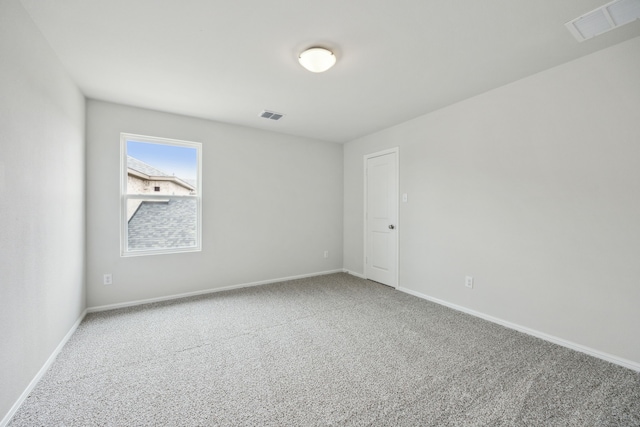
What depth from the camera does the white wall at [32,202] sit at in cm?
155

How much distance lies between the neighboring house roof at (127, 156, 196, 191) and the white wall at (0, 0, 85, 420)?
2.46 feet

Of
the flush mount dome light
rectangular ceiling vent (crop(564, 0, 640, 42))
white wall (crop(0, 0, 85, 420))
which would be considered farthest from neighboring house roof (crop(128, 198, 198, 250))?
rectangular ceiling vent (crop(564, 0, 640, 42))

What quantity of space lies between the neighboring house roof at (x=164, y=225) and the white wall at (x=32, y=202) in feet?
2.61

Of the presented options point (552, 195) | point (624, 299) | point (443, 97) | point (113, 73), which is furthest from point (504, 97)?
point (113, 73)

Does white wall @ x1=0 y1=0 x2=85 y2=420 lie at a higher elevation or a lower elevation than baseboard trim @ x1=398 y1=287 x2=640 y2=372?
higher

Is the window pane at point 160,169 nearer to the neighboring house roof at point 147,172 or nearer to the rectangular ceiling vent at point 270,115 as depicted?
the neighboring house roof at point 147,172

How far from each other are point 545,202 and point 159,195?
4.37m

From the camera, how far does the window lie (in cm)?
340

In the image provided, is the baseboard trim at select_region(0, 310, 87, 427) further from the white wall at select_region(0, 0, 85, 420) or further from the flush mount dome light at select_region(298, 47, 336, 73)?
the flush mount dome light at select_region(298, 47, 336, 73)

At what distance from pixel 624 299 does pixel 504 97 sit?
2.06 meters

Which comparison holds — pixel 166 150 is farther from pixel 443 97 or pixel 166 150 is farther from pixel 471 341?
pixel 471 341

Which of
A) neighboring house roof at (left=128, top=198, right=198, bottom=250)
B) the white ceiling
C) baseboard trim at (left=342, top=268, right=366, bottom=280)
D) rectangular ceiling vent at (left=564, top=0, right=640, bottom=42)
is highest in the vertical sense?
the white ceiling

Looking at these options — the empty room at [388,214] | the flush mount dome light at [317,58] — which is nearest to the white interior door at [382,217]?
the empty room at [388,214]

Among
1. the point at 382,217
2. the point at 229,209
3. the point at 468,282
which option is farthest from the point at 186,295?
the point at 468,282
